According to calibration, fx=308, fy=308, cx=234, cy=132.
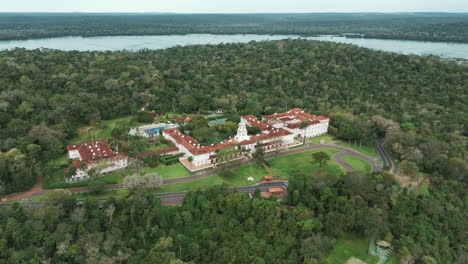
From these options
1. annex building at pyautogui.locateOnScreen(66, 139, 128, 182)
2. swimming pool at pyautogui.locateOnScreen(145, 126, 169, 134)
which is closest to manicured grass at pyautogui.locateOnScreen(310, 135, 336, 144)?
swimming pool at pyautogui.locateOnScreen(145, 126, 169, 134)

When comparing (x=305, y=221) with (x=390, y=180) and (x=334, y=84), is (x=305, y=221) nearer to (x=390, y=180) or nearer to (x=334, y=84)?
(x=390, y=180)

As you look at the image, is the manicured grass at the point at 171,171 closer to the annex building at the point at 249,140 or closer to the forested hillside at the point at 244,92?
the annex building at the point at 249,140

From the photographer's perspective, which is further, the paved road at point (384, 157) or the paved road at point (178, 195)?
the paved road at point (384, 157)

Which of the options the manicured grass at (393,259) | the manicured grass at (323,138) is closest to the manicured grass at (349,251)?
the manicured grass at (393,259)

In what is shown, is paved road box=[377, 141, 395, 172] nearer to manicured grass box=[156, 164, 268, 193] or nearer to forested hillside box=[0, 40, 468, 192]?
forested hillside box=[0, 40, 468, 192]

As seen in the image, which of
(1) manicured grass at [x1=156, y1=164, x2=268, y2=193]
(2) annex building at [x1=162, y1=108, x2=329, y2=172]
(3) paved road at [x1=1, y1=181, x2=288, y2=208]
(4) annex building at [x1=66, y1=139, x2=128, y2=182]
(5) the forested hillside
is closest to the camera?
(3) paved road at [x1=1, y1=181, x2=288, y2=208]
